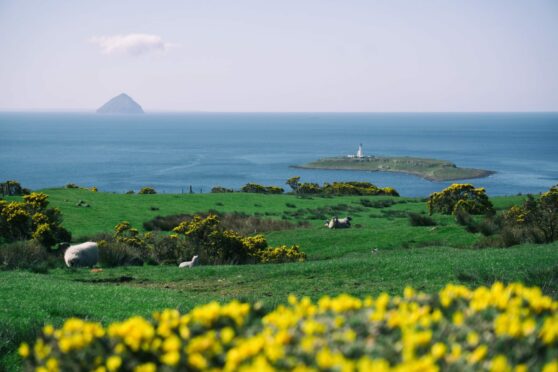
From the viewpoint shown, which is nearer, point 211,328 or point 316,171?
point 211,328

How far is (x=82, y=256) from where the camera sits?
845 inches

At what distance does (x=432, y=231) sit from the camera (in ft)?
88.6

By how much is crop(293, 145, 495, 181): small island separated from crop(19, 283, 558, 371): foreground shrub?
12077 centimetres

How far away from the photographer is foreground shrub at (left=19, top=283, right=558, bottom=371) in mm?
3564

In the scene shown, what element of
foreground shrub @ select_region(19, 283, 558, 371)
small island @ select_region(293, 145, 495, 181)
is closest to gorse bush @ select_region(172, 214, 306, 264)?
foreground shrub @ select_region(19, 283, 558, 371)

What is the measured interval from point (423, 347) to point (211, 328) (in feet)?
5.19

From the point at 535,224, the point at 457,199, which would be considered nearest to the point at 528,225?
the point at 535,224

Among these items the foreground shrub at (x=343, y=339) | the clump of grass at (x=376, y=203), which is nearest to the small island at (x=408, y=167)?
the clump of grass at (x=376, y=203)

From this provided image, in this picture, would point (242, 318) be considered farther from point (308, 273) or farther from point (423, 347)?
point (308, 273)

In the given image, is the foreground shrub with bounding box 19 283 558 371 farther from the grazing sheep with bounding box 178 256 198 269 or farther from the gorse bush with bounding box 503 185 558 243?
the gorse bush with bounding box 503 185 558 243

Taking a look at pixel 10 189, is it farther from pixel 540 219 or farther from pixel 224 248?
pixel 540 219

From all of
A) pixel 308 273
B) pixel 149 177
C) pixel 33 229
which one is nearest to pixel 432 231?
pixel 308 273

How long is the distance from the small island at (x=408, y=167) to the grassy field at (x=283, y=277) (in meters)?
98.7

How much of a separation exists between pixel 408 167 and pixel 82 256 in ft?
408
